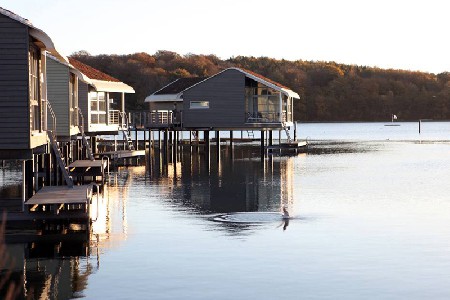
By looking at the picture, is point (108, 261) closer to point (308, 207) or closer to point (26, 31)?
point (26, 31)

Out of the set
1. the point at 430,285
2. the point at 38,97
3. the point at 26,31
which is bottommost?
the point at 430,285

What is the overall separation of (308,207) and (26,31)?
13878 millimetres

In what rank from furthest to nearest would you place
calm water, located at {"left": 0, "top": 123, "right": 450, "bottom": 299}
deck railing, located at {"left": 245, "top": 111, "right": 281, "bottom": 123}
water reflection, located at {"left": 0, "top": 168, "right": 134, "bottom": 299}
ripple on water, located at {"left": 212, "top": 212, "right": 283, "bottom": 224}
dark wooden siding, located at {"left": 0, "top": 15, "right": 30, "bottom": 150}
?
deck railing, located at {"left": 245, "top": 111, "right": 281, "bottom": 123}, ripple on water, located at {"left": 212, "top": 212, "right": 283, "bottom": 224}, dark wooden siding, located at {"left": 0, "top": 15, "right": 30, "bottom": 150}, water reflection, located at {"left": 0, "top": 168, "right": 134, "bottom": 299}, calm water, located at {"left": 0, "top": 123, "right": 450, "bottom": 299}

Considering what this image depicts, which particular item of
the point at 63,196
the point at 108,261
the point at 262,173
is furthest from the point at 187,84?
the point at 108,261

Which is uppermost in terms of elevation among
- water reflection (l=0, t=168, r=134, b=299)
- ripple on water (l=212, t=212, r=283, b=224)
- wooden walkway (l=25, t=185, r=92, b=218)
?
wooden walkway (l=25, t=185, r=92, b=218)

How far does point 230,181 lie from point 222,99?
2032 centimetres

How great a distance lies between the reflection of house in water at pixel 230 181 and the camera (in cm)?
3534

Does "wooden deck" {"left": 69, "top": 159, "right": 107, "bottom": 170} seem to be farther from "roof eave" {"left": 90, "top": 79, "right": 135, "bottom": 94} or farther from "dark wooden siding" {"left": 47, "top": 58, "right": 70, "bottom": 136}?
"roof eave" {"left": 90, "top": 79, "right": 135, "bottom": 94}

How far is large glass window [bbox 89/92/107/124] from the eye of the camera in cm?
5222

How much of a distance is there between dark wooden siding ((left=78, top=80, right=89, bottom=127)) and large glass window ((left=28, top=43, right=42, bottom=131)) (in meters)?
20.1

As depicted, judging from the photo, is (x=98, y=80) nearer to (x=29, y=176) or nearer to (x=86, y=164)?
(x=86, y=164)

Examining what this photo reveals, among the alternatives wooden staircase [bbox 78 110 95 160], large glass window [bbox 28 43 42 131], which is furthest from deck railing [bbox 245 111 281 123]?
large glass window [bbox 28 43 42 131]

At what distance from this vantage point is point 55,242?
2497 centimetres

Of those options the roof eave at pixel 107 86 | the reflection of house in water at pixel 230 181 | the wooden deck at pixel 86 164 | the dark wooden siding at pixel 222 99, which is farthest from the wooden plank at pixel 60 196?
the dark wooden siding at pixel 222 99
